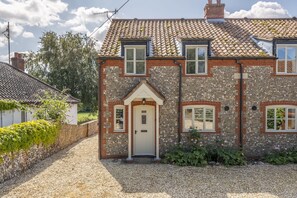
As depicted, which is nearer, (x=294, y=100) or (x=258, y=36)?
(x=294, y=100)

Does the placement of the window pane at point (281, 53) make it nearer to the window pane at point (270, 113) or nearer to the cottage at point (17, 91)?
the window pane at point (270, 113)

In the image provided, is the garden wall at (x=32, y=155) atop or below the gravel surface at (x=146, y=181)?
atop

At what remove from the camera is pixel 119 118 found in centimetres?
1380

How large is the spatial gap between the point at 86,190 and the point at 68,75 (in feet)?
86.6

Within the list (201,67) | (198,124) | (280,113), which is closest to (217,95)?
(201,67)

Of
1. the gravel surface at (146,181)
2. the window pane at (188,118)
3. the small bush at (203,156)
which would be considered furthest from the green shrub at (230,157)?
the window pane at (188,118)

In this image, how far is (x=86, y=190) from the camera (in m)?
9.14

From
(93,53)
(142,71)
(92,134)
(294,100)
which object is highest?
(93,53)

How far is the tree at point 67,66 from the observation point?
33188 millimetres

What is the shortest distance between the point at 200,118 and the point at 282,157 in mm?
4541

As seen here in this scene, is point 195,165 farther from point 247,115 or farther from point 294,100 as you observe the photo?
point 294,100

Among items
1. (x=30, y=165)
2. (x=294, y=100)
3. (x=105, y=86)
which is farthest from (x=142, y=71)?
(x=294, y=100)

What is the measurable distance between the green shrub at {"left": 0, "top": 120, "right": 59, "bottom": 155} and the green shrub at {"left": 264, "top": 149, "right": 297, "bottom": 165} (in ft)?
38.3

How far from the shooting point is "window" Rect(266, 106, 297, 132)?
13.7 metres
